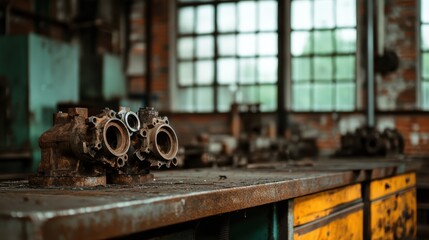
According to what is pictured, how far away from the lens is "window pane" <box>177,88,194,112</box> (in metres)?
9.49

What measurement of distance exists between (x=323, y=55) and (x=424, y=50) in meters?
1.39

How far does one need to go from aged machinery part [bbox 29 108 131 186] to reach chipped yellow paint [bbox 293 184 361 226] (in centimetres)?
96

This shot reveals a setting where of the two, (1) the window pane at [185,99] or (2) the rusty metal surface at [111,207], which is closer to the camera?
(2) the rusty metal surface at [111,207]

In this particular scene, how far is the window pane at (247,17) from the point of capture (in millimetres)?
9219

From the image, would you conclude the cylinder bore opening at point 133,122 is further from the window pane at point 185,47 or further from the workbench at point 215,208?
the window pane at point 185,47

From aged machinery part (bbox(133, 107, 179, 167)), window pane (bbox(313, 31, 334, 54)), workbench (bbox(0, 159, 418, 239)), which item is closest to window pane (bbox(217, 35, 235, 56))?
window pane (bbox(313, 31, 334, 54))

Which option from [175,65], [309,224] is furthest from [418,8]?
[309,224]

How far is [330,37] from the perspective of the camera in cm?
880

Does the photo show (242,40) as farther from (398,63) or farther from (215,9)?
(398,63)

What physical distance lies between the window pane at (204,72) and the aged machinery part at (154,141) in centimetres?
682

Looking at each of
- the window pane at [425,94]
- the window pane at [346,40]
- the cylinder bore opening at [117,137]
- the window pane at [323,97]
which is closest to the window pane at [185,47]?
the window pane at [323,97]

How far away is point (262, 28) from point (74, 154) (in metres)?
7.20

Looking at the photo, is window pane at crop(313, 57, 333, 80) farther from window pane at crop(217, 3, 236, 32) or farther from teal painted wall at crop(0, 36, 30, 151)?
teal painted wall at crop(0, 36, 30, 151)

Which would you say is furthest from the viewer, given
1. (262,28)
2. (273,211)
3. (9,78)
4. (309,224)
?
(262,28)
